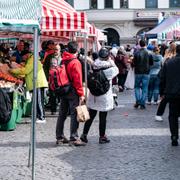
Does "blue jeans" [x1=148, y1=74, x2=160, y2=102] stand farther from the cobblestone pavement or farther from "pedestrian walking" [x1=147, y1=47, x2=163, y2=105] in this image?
the cobblestone pavement

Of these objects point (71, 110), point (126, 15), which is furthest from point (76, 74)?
point (126, 15)

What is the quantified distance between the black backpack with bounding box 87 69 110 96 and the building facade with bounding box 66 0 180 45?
44260mm

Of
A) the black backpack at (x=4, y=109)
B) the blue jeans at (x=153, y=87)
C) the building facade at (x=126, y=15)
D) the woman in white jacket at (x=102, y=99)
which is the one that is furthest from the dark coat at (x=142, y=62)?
the building facade at (x=126, y=15)

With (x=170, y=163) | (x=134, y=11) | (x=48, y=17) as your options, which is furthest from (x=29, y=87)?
(x=134, y=11)

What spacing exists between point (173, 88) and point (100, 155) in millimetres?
1735

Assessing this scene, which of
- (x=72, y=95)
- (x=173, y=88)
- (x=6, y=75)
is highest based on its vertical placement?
(x=6, y=75)

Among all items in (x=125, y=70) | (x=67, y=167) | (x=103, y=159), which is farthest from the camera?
(x=125, y=70)

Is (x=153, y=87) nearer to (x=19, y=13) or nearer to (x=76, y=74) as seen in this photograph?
(x=76, y=74)

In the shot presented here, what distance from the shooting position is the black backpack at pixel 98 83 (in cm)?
1020

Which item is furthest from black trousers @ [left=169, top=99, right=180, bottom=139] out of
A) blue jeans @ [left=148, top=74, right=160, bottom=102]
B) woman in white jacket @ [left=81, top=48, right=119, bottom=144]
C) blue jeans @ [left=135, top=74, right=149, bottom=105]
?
blue jeans @ [left=148, top=74, right=160, bottom=102]

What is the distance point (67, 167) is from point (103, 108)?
1.99 metres

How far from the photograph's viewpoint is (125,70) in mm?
22703

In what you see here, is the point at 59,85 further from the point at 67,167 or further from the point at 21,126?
the point at 21,126

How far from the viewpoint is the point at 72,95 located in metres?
10.1
